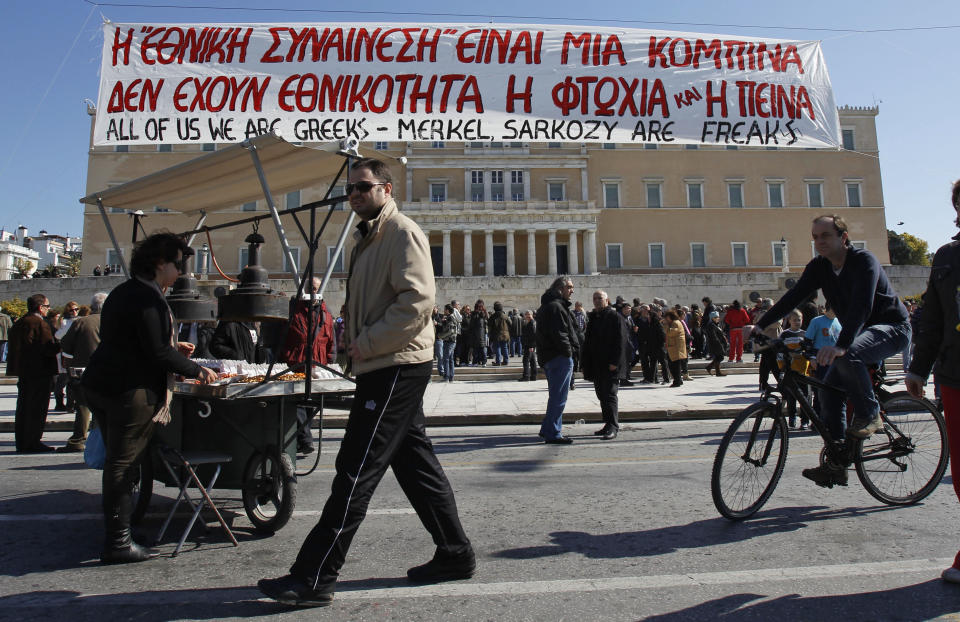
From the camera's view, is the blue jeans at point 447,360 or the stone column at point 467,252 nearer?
the blue jeans at point 447,360

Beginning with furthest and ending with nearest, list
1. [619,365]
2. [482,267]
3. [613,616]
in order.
Result: [482,267], [619,365], [613,616]

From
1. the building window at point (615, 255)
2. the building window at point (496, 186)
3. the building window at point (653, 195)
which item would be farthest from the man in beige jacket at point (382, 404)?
the building window at point (653, 195)

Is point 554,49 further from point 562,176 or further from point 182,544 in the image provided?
point 562,176

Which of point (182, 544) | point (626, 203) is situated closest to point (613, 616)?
point (182, 544)

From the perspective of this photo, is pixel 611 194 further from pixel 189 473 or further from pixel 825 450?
pixel 189 473

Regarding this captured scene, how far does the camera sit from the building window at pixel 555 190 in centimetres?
5419

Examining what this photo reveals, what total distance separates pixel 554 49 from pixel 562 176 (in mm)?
48925

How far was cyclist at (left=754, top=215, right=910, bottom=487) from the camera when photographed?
4.09 meters

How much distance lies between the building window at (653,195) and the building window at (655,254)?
3.31 meters

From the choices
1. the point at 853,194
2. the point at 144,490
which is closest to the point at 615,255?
the point at 853,194

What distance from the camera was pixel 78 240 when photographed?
417ft

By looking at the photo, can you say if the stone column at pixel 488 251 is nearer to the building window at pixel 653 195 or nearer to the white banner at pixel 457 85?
the building window at pixel 653 195

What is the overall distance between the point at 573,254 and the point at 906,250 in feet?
134

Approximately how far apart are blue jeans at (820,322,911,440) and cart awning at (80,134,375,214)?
380 cm
